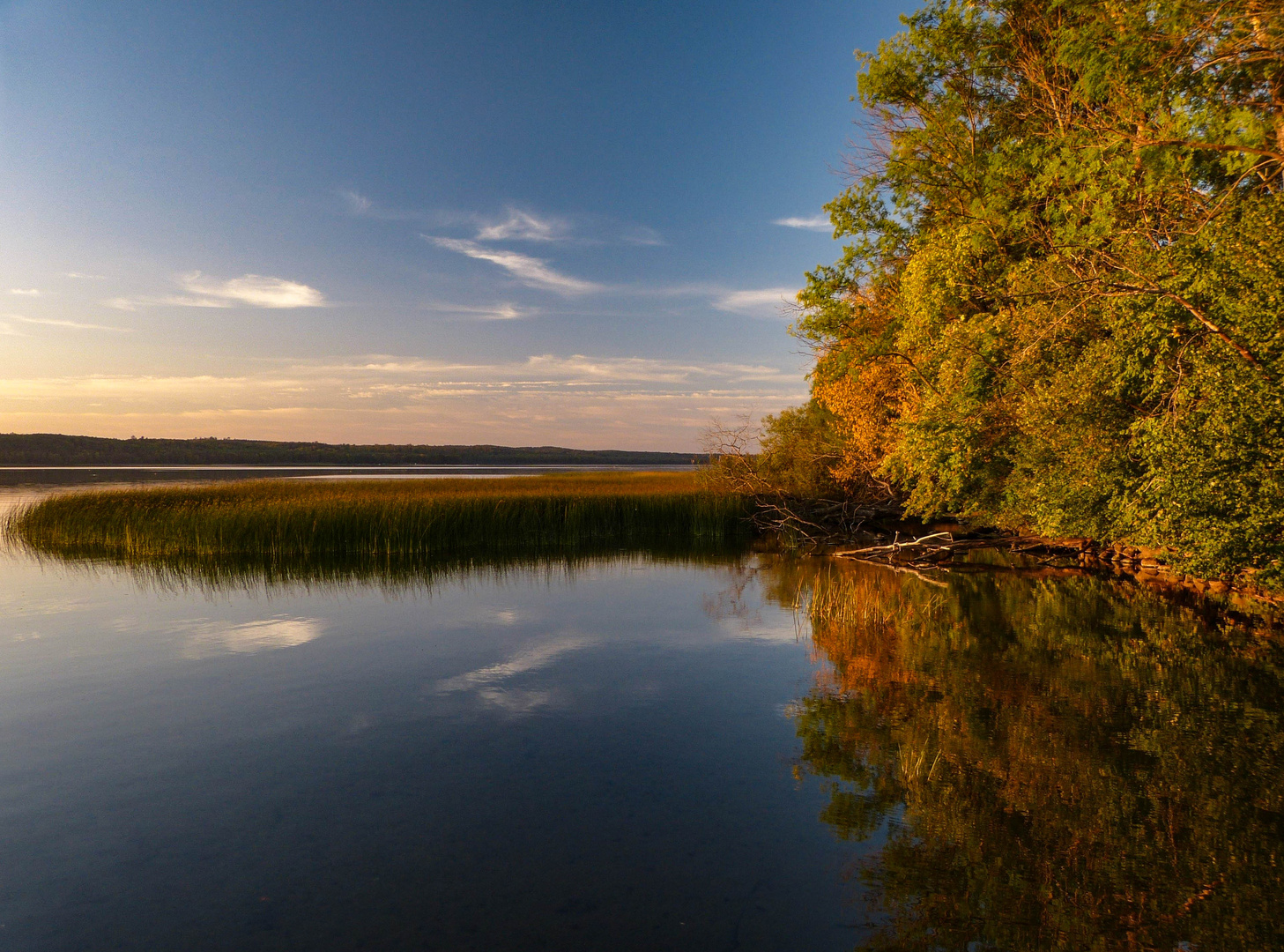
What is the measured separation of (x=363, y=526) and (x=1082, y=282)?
22908 mm

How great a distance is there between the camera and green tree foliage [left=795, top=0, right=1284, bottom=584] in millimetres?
13570

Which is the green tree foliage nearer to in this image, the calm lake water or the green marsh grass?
the calm lake water

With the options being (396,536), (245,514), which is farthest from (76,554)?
(396,536)

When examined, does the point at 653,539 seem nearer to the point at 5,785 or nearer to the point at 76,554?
the point at 76,554

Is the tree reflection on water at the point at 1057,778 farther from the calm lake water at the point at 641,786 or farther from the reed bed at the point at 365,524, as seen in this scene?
the reed bed at the point at 365,524

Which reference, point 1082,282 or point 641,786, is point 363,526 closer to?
point 641,786

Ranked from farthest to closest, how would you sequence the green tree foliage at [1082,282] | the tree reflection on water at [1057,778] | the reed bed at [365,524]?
1. the reed bed at [365,524]
2. the green tree foliage at [1082,282]
3. the tree reflection on water at [1057,778]

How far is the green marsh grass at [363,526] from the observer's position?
24953 millimetres

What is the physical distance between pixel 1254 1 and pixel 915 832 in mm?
15968

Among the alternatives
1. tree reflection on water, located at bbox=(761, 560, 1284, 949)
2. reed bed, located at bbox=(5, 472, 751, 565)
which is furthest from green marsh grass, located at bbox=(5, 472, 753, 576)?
tree reflection on water, located at bbox=(761, 560, 1284, 949)

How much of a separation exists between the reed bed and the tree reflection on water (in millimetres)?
17177

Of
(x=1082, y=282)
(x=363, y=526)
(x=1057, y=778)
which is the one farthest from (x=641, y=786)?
(x=363, y=526)

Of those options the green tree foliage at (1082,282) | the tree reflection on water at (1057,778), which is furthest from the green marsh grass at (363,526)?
the tree reflection on water at (1057,778)

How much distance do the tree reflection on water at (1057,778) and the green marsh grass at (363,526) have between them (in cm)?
1641
